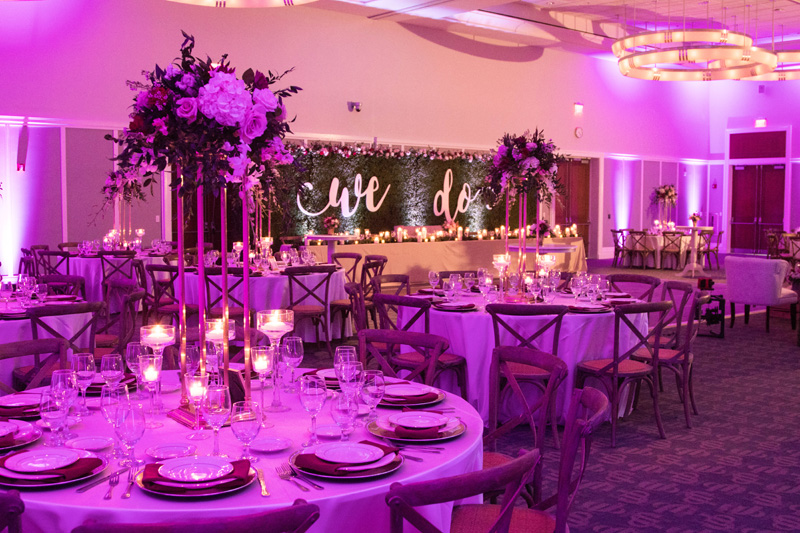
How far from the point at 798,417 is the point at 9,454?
5549mm

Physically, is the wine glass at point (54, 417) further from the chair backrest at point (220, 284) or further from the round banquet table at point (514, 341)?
the chair backrest at point (220, 284)

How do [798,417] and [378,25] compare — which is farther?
[378,25]

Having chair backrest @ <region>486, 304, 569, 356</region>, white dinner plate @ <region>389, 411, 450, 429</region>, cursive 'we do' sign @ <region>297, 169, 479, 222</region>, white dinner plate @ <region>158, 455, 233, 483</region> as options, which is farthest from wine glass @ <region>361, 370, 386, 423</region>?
cursive 'we do' sign @ <region>297, 169, 479, 222</region>

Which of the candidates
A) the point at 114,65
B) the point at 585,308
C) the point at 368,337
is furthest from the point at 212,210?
the point at 368,337

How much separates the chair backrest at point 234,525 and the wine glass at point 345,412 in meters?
0.76

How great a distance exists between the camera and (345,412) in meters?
2.51

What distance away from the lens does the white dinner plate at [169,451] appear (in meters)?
2.39

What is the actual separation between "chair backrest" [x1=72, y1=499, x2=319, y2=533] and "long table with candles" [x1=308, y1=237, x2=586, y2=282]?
1082 cm

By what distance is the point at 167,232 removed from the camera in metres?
13.6

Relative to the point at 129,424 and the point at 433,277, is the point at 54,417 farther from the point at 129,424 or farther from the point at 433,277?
the point at 433,277

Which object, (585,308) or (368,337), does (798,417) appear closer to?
Answer: (585,308)

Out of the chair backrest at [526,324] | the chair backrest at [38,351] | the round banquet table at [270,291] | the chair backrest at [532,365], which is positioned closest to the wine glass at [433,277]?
the chair backrest at [526,324]

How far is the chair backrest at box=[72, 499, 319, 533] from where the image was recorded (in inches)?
66.8

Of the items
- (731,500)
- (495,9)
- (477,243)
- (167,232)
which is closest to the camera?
(731,500)
